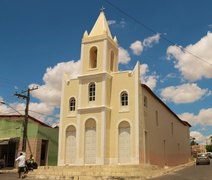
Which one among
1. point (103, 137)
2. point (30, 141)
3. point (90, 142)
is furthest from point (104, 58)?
point (30, 141)

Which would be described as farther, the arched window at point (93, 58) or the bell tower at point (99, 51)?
the arched window at point (93, 58)

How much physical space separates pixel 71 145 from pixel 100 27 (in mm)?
11421

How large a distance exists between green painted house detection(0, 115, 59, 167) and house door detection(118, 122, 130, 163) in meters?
10.8

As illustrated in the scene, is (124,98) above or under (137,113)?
above

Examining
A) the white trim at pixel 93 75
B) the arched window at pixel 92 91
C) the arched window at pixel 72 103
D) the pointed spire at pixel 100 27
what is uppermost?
the pointed spire at pixel 100 27

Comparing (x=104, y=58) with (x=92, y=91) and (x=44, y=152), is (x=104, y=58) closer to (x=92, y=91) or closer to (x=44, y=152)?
(x=92, y=91)

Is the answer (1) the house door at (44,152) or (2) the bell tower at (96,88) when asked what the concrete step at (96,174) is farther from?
(1) the house door at (44,152)

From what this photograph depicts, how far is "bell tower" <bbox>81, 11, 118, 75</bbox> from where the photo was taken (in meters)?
30.8

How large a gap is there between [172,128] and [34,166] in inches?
788

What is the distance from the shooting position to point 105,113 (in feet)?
95.1

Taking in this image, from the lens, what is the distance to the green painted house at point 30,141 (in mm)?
35625

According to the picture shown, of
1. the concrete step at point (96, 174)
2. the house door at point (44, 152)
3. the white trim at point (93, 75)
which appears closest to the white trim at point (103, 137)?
the concrete step at point (96, 174)

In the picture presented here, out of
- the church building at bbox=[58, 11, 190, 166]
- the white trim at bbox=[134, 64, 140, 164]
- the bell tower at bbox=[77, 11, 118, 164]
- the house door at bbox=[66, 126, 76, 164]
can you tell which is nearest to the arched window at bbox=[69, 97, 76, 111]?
the church building at bbox=[58, 11, 190, 166]

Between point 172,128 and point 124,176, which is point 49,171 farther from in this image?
point 172,128
